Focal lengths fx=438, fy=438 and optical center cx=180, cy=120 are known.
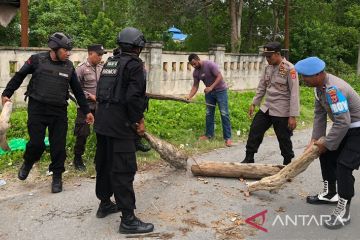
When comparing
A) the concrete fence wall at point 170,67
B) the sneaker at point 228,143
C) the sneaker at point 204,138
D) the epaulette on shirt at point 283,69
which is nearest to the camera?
the epaulette on shirt at point 283,69

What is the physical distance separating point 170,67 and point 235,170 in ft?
29.0

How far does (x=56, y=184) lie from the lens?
18.2 ft

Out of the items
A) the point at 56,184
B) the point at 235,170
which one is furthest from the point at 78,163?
the point at 235,170

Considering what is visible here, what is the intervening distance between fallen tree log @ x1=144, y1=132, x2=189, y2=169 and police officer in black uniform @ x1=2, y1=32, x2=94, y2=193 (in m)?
0.95

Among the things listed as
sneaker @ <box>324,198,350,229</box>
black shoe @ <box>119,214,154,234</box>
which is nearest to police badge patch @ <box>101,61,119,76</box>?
black shoe @ <box>119,214,154,234</box>

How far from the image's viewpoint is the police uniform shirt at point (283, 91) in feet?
19.7

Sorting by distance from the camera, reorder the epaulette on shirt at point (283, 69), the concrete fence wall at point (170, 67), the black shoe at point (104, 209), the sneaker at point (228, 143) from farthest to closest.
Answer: the concrete fence wall at point (170, 67), the sneaker at point (228, 143), the epaulette on shirt at point (283, 69), the black shoe at point (104, 209)

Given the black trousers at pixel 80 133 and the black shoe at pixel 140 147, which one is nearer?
the black trousers at pixel 80 133

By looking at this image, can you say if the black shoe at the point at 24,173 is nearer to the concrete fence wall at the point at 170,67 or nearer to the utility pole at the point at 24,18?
the concrete fence wall at the point at 170,67

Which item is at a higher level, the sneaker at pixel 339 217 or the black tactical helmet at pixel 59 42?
the black tactical helmet at pixel 59 42

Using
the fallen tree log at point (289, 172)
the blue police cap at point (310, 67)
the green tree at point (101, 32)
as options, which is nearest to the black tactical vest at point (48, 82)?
the fallen tree log at point (289, 172)

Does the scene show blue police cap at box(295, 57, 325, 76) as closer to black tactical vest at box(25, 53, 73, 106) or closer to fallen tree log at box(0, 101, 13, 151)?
black tactical vest at box(25, 53, 73, 106)

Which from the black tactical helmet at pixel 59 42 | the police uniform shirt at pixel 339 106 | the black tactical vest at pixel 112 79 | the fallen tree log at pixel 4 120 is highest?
the black tactical helmet at pixel 59 42

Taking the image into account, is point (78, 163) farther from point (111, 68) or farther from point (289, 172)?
point (289, 172)
